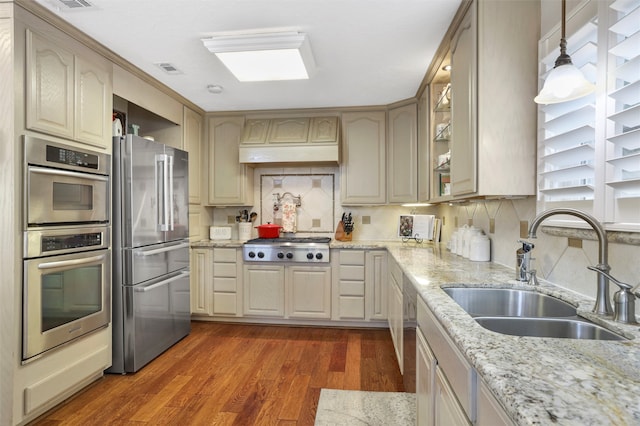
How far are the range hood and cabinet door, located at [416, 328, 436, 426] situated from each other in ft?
7.76

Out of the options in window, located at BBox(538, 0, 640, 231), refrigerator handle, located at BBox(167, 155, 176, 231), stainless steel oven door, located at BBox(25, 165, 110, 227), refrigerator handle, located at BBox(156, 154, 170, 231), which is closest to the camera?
window, located at BBox(538, 0, 640, 231)

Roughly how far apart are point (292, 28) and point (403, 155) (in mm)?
1892

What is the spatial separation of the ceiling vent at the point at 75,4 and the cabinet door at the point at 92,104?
0.35 meters

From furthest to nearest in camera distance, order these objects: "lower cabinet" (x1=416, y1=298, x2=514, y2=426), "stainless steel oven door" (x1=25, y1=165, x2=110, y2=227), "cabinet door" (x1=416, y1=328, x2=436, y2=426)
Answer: "stainless steel oven door" (x1=25, y1=165, x2=110, y2=227) → "cabinet door" (x1=416, y1=328, x2=436, y2=426) → "lower cabinet" (x1=416, y1=298, x2=514, y2=426)

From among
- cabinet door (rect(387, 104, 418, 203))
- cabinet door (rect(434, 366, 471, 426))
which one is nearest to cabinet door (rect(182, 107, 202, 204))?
cabinet door (rect(387, 104, 418, 203))

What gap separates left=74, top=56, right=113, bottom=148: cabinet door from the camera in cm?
217

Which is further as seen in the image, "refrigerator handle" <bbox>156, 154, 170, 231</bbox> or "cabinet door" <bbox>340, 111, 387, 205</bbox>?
"cabinet door" <bbox>340, 111, 387, 205</bbox>

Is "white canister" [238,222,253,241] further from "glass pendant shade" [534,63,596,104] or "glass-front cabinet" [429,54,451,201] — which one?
"glass pendant shade" [534,63,596,104]

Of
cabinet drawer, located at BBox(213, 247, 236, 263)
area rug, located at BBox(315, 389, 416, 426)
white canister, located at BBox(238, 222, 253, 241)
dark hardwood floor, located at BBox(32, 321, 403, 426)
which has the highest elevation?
white canister, located at BBox(238, 222, 253, 241)

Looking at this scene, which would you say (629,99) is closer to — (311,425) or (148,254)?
(311,425)

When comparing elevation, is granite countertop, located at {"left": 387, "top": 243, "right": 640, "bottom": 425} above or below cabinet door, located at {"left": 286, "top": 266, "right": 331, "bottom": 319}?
above

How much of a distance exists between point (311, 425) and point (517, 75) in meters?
2.13

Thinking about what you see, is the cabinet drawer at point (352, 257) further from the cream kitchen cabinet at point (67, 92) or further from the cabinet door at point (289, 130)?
the cream kitchen cabinet at point (67, 92)

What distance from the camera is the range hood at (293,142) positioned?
3580 millimetres
